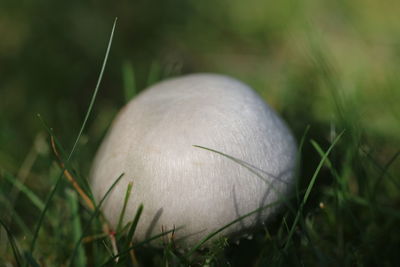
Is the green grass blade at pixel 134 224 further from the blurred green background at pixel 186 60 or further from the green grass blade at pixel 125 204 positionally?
the blurred green background at pixel 186 60

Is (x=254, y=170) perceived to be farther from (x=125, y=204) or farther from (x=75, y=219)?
(x=75, y=219)

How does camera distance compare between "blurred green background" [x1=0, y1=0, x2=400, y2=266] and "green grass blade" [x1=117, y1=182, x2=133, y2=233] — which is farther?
"blurred green background" [x1=0, y1=0, x2=400, y2=266]

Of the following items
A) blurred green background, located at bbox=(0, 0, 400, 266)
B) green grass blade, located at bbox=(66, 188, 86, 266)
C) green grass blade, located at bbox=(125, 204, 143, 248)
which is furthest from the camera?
blurred green background, located at bbox=(0, 0, 400, 266)

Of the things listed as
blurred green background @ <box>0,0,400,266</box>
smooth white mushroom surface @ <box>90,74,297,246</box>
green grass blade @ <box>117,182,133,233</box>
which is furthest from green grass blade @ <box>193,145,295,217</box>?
blurred green background @ <box>0,0,400,266</box>

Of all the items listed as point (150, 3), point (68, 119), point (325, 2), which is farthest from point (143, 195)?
point (325, 2)

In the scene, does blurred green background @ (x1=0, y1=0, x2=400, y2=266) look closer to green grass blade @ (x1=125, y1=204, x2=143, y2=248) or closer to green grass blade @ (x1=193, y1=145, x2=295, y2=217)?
green grass blade @ (x1=193, y1=145, x2=295, y2=217)

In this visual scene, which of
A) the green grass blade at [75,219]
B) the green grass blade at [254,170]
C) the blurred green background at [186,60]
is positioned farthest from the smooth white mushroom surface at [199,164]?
the blurred green background at [186,60]

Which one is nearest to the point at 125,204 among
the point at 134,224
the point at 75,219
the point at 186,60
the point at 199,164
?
the point at 134,224

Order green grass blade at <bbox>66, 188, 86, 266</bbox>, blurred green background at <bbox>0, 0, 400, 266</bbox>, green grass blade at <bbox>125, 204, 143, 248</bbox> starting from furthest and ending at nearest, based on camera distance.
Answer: blurred green background at <bbox>0, 0, 400, 266</bbox> < green grass blade at <bbox>66, 188, 86, 266</bbox> < green grass blade at <bbox>125, 204, 143, 248</bbox>
